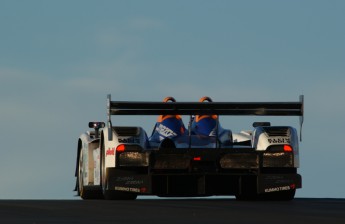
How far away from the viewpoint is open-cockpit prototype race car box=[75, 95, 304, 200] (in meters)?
19.5

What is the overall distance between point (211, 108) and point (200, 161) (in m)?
1.13

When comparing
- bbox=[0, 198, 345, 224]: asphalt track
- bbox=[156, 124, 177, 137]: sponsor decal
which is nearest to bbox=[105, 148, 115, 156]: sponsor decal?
bbox=[156, 124, 177, 137]: sponsor decal

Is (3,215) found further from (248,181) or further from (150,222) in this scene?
(248,181)

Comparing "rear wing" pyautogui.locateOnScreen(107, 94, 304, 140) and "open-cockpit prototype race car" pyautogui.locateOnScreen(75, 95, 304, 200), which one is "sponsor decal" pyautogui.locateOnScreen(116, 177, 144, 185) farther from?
"rear wing" pyautogui.locateOnScreen(107, 94, 304, 140)

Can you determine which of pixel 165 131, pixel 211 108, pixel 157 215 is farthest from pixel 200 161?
pixel 157 215

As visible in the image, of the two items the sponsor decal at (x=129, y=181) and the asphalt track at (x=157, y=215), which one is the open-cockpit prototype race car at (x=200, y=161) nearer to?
the sponsor decal at (x=129, y=181)

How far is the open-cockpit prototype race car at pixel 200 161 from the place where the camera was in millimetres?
19453

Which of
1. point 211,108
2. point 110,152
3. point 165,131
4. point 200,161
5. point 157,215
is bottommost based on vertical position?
point 157,215

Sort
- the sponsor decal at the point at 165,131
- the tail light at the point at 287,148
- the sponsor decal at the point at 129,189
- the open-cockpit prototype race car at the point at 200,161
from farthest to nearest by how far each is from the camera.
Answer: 1. the sponsor decal at the point at 165,131
2. the tail light at the point at 287,148
3. the open-cockpit prototype race car at the point at 200,161
4. the sponsor decal at the point at 129,189

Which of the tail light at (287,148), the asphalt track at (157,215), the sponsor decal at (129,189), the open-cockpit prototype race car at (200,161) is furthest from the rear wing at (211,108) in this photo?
the asphalt track at (157,215)

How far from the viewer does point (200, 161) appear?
19625mm

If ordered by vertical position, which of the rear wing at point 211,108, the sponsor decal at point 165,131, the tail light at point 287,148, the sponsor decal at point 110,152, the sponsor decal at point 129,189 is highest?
the rear wing at point 211,108

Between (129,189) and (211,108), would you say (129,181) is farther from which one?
(211,108)

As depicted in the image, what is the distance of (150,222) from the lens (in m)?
11.6
